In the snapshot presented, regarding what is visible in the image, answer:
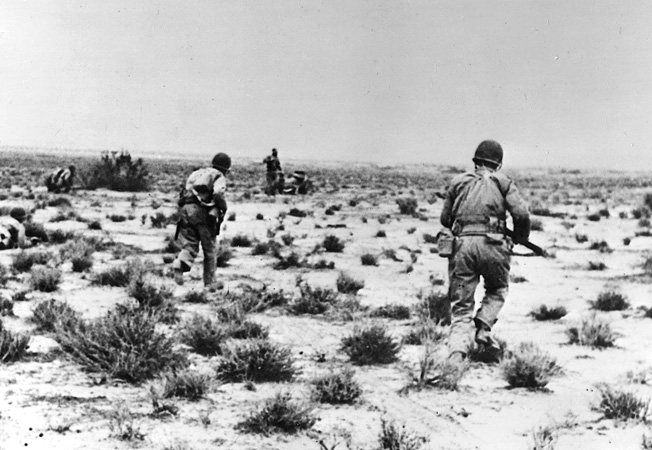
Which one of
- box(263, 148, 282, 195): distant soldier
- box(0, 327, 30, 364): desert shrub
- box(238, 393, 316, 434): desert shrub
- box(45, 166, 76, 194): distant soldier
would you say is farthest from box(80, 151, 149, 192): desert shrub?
box(238, 393, 316, 434): desert shrub

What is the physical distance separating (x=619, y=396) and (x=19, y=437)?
14.4 ft

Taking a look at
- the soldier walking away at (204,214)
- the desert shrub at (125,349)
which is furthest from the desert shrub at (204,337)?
the soldier walking away at (204,214)

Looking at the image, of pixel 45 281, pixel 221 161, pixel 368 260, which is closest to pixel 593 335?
pixel 221 161

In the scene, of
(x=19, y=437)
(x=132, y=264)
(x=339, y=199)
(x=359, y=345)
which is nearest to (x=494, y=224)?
(x=359, y=345)

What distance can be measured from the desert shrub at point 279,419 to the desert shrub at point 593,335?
3865mm

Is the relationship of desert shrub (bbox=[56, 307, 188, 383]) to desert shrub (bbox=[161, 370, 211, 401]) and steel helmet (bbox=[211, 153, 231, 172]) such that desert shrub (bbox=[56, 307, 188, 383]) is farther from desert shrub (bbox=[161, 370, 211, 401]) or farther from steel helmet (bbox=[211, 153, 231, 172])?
steel helmet (bbox=[211, 153, 231, 172])

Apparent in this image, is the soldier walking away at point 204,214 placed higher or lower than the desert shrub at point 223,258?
higher

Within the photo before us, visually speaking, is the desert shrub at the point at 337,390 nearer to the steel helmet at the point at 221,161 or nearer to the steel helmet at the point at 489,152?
the steel helmet at the point at 489,152

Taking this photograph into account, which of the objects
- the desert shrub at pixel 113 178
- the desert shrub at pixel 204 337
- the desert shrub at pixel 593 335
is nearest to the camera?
the desert shrub at pixel 204 337

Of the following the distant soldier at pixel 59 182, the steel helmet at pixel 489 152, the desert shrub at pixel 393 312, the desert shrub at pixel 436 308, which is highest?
the steel helmet at pixel 489 152

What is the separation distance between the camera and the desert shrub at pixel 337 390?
566 cm

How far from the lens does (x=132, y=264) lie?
10656 mm

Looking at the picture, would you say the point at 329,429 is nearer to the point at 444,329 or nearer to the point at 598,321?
the point at 444,329

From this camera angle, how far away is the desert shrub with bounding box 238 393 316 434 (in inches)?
197
